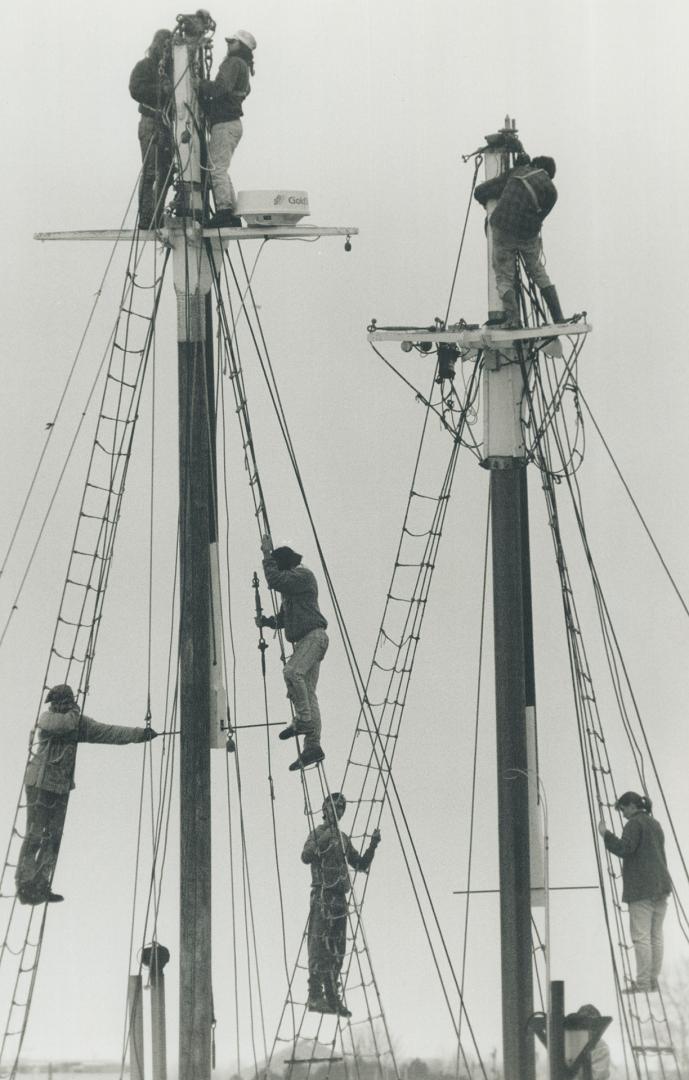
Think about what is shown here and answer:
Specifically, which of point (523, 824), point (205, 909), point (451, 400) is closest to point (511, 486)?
point (451, 400)

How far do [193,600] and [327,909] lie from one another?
3.39 meters

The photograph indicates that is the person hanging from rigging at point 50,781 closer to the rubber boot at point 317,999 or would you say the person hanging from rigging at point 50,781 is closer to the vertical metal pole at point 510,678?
the rubber boot at point 317,999

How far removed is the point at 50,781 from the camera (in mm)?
29203

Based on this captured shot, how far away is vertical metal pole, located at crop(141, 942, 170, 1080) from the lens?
2753 centimetres

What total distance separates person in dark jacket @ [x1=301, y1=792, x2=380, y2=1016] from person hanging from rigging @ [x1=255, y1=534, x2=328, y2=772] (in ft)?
2.40

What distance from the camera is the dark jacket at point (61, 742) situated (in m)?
29.1

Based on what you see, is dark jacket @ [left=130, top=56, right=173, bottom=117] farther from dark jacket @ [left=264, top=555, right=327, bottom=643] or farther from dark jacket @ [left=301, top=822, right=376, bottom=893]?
dark jacket @ [left=301, top=822, right=376, bottom=893]

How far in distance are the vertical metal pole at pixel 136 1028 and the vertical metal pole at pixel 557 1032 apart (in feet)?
11.7

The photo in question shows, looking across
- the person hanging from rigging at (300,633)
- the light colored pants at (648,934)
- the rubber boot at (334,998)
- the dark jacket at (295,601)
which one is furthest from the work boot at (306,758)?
the light colored pants at (648,934)

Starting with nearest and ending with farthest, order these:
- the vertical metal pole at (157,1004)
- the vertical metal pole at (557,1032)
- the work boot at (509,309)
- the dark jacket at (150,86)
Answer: the vertical metal pole at (557,1032) → the vertical metal pole at (157,1004) → the dark jacket at (150,86) → the work boot at (509,309)

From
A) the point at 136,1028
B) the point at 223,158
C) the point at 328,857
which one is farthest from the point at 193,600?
the point at 223,158

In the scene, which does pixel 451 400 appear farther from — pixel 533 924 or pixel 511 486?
pixel 533 924

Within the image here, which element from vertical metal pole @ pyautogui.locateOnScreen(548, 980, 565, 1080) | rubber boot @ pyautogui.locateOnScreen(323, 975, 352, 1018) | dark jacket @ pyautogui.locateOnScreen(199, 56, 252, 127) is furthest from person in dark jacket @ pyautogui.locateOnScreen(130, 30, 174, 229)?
vertical metal pole @ pyautogui.locateOnScreen(548, 980, 565, 1080)

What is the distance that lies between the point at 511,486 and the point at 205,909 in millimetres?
5408
